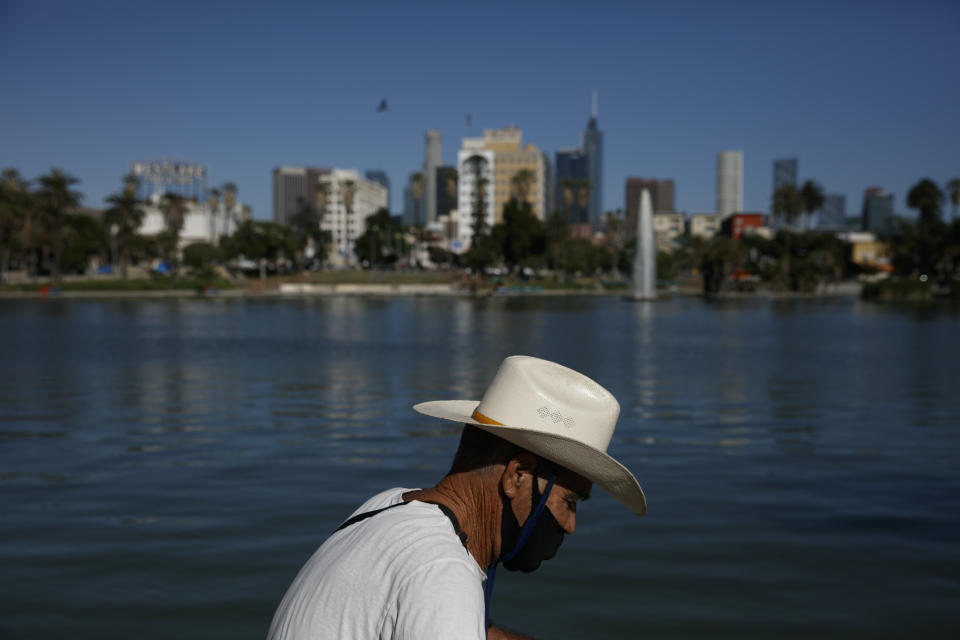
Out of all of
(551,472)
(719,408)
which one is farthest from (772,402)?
(551,472)

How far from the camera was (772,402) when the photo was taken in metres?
17.7

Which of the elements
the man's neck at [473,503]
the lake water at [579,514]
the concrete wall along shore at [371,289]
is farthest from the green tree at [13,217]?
the man's neck at [473,503]

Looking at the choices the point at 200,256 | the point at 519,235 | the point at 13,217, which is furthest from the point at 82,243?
the point at 519,235

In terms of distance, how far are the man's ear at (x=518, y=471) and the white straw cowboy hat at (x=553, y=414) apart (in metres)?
0.06

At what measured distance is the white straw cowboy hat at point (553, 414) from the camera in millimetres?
2219

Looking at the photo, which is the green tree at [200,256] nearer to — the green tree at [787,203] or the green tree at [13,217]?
the green tree at [13,217]

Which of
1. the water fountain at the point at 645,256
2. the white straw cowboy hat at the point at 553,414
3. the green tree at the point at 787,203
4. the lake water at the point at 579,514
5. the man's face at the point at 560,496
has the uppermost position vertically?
the green tree at the point at 787,203

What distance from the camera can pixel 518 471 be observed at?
2355 mm

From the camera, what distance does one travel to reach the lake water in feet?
20.8

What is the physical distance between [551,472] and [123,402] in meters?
17.0

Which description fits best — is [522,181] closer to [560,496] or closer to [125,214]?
[125,214]

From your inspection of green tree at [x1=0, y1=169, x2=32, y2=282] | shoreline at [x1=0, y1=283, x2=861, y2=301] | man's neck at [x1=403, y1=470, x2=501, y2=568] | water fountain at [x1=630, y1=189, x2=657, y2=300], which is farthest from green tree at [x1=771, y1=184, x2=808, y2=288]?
man's neck at [x1=403, y1=470, x2=501, y2=568]

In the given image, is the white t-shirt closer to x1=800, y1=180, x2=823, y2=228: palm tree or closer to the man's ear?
the man's ear

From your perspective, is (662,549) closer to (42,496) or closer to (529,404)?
(529,404)
